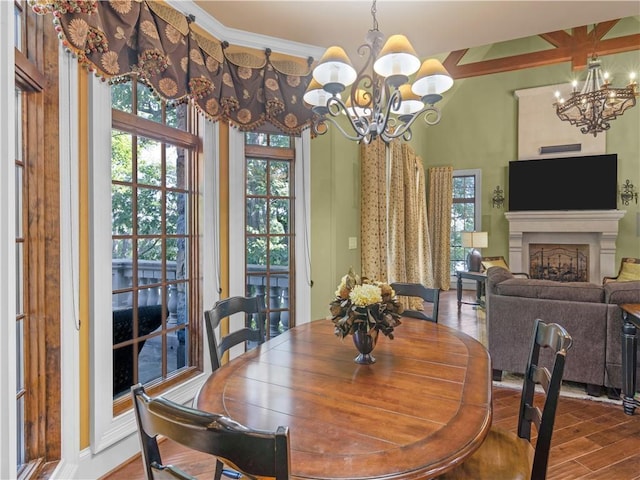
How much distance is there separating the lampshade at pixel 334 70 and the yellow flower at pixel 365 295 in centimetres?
115

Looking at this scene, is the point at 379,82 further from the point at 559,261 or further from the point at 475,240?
the point at 559,261

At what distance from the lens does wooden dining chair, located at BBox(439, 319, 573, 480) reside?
1.20 meters

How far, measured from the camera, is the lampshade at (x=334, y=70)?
2.03 meters

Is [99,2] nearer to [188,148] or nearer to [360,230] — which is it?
[188,148]

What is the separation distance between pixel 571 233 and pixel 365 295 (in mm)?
7201

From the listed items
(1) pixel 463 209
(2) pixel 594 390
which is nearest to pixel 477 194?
(1) pixel 463 209

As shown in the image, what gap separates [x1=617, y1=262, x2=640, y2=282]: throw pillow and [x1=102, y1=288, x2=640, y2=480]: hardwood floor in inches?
147

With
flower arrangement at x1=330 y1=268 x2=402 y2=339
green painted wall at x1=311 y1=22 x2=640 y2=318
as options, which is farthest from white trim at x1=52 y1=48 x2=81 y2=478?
green painted wall at x1=311 y1=22 x2=640 y2=318

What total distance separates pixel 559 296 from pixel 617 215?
505 cm

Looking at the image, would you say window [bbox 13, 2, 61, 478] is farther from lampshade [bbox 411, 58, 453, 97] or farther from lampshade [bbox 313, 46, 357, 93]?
lampshade [bbox 411, 58, 453, 97]

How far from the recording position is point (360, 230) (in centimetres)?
404

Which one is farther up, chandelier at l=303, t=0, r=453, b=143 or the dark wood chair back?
chandelier at l=303, t=0, r=453, b=143
